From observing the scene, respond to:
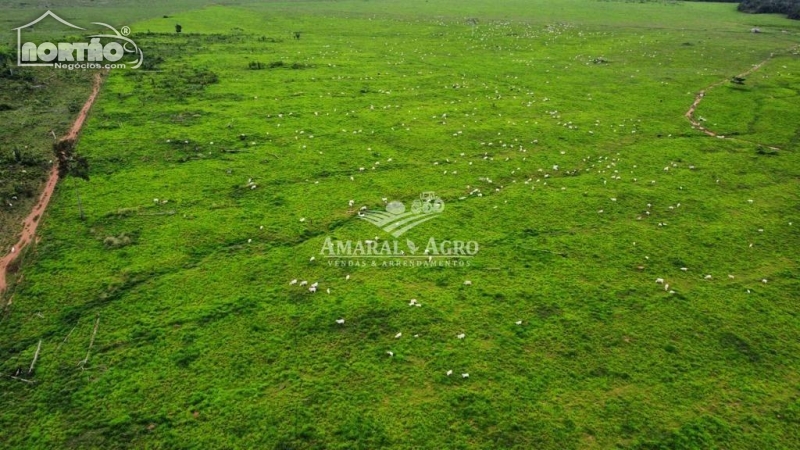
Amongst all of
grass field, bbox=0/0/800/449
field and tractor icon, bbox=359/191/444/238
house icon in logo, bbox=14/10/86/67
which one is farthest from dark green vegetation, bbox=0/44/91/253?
field and tractor icon, bbox=359/191/444/238

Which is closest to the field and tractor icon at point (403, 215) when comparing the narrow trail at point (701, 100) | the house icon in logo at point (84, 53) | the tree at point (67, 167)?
the tree at point (67, 167)

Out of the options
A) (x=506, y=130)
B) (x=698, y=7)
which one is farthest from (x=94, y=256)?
(x=698, y=7)

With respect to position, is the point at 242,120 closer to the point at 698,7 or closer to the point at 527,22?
the point at 527,22

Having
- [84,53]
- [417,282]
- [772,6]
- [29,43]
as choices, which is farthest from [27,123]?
[772,6]

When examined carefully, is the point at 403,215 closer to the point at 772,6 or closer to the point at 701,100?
the point at 701,100

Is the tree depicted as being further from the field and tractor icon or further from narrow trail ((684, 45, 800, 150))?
narrow trail ((684, 45, 800, 150))
